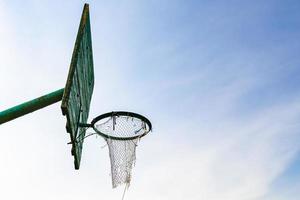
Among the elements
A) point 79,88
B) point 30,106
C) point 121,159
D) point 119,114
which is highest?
point 119,114

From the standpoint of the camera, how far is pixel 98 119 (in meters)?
7.49

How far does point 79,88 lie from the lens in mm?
6652

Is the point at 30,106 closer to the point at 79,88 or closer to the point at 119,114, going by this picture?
the point at 79,88

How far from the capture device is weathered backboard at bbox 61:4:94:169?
5.86 m

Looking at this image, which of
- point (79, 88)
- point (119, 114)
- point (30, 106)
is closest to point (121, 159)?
point (119, 114)

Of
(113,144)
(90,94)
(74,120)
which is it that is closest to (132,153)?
(113,144)

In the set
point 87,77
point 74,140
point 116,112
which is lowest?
point 74,140

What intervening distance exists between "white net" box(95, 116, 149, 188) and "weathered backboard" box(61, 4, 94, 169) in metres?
0.58

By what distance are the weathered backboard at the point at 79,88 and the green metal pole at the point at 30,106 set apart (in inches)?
10.4

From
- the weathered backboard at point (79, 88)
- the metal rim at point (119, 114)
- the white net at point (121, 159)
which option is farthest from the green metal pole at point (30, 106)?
the white net at point (121, 159)

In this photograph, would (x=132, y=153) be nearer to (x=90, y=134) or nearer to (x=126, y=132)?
(x=126, y=132)

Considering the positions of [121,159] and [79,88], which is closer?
[79,88]

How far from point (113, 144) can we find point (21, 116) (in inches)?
95.1

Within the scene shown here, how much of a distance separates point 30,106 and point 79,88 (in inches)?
40.8
